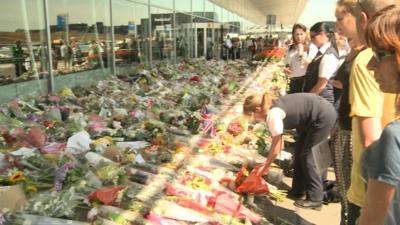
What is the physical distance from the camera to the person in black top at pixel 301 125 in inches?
157

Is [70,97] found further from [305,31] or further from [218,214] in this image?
[218,214]

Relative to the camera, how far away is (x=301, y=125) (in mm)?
4523

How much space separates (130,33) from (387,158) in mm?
13522

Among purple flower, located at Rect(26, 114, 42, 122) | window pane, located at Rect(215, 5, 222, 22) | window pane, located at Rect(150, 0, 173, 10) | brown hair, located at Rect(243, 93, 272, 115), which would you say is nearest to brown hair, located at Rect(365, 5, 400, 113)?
brown hair, located at Rect(243, 93, 272, 115)

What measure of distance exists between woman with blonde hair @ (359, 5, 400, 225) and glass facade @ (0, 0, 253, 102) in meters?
7.77

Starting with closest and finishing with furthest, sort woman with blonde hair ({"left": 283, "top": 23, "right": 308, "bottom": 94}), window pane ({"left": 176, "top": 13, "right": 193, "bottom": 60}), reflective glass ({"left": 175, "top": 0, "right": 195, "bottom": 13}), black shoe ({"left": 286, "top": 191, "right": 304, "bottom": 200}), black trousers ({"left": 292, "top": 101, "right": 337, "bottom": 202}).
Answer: black trousers ({"left": 292, "top": 101, "right": 337, "bottom": 202}) → black shoe ({"left": 286, "top": 191, "right": 304, "bottom": 200}) → woman with blonde hair ({"left": 283, "top": 23, "right": 308, "bottom": 94}) → reflective glass ({"left": 175, "top": 0, "right": 195, "bottom": 13}) → window pane ({"left": 176, "top": 13, "right": 193, "bottom": 60})

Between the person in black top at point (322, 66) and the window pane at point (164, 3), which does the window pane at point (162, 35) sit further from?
the person in black top at point (322, 66)

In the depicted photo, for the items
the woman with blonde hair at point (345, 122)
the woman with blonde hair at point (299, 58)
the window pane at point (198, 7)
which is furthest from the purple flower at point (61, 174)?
the window pane at point (198, 7)

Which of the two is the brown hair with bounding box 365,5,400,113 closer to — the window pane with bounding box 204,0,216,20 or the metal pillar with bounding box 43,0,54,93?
the metal pillar with bounding box 43,0,54,93

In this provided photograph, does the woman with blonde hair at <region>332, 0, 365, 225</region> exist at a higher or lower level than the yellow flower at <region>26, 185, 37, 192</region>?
higher

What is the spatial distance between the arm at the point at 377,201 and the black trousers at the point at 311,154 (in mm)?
3030

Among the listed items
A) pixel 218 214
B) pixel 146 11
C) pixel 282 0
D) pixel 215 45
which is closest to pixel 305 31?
pixel 218 214

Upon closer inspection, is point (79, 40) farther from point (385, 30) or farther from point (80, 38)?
point (385, 30)

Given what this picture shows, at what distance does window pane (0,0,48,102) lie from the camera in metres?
8.30
